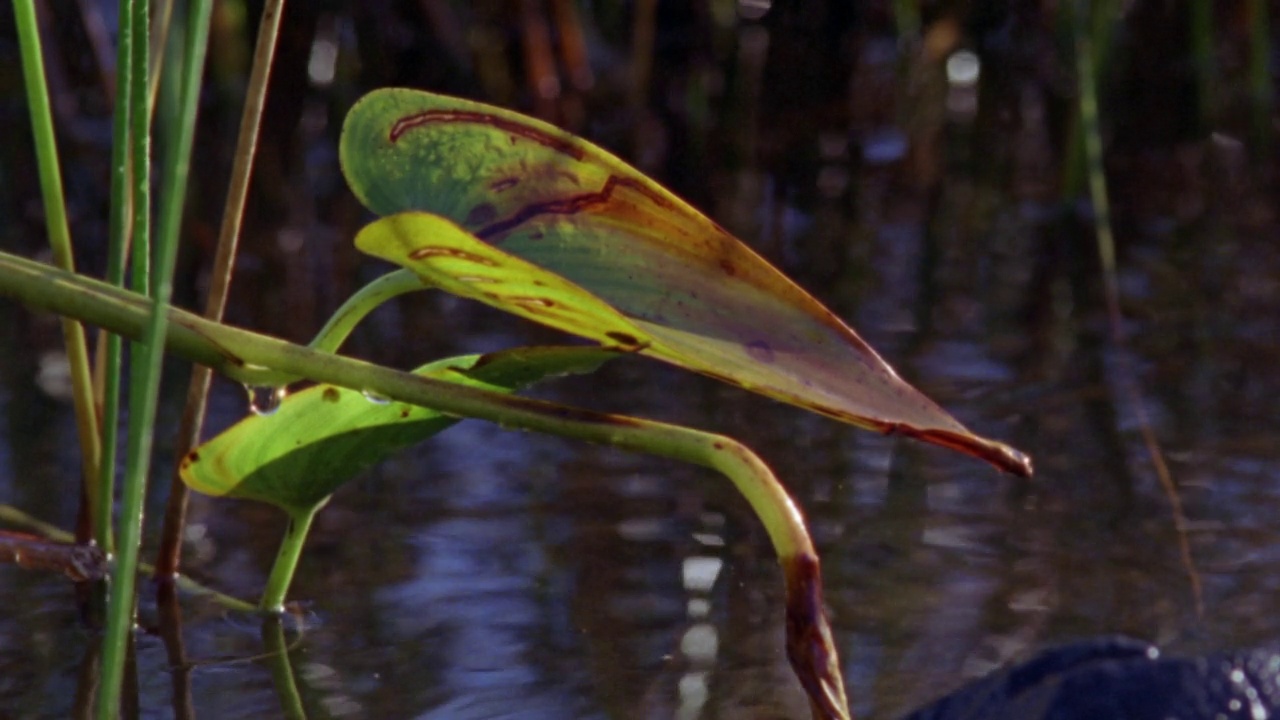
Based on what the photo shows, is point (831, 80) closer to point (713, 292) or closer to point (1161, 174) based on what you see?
point (1161, 174)

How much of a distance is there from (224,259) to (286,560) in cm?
21

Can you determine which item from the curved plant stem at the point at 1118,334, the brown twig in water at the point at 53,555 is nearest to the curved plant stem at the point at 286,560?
the brown twig in water at the point at 53,555

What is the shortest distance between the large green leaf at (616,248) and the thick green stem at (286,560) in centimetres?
25

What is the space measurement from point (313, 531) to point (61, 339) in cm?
59

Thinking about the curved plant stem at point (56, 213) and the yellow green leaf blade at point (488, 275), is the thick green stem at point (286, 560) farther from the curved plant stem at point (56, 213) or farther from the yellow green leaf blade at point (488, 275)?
the yellow green leaf blade at point (488, 275)

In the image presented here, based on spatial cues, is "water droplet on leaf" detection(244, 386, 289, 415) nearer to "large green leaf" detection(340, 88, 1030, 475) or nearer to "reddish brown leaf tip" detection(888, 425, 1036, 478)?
"large green leaf" detection(340, 88, 1030, 475)

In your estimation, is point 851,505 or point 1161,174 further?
point 1161,174

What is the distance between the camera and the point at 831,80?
2887mm

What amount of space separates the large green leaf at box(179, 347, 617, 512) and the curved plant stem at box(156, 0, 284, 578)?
0.13 meters

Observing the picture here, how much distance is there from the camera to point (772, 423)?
5.41 feet

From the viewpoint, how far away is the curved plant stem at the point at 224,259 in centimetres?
108

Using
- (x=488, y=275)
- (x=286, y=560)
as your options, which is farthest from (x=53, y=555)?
(x=488, y=275)

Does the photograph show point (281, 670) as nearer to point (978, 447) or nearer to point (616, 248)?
point (616, 248)

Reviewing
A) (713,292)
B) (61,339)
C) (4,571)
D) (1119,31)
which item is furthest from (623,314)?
(1119,31)
